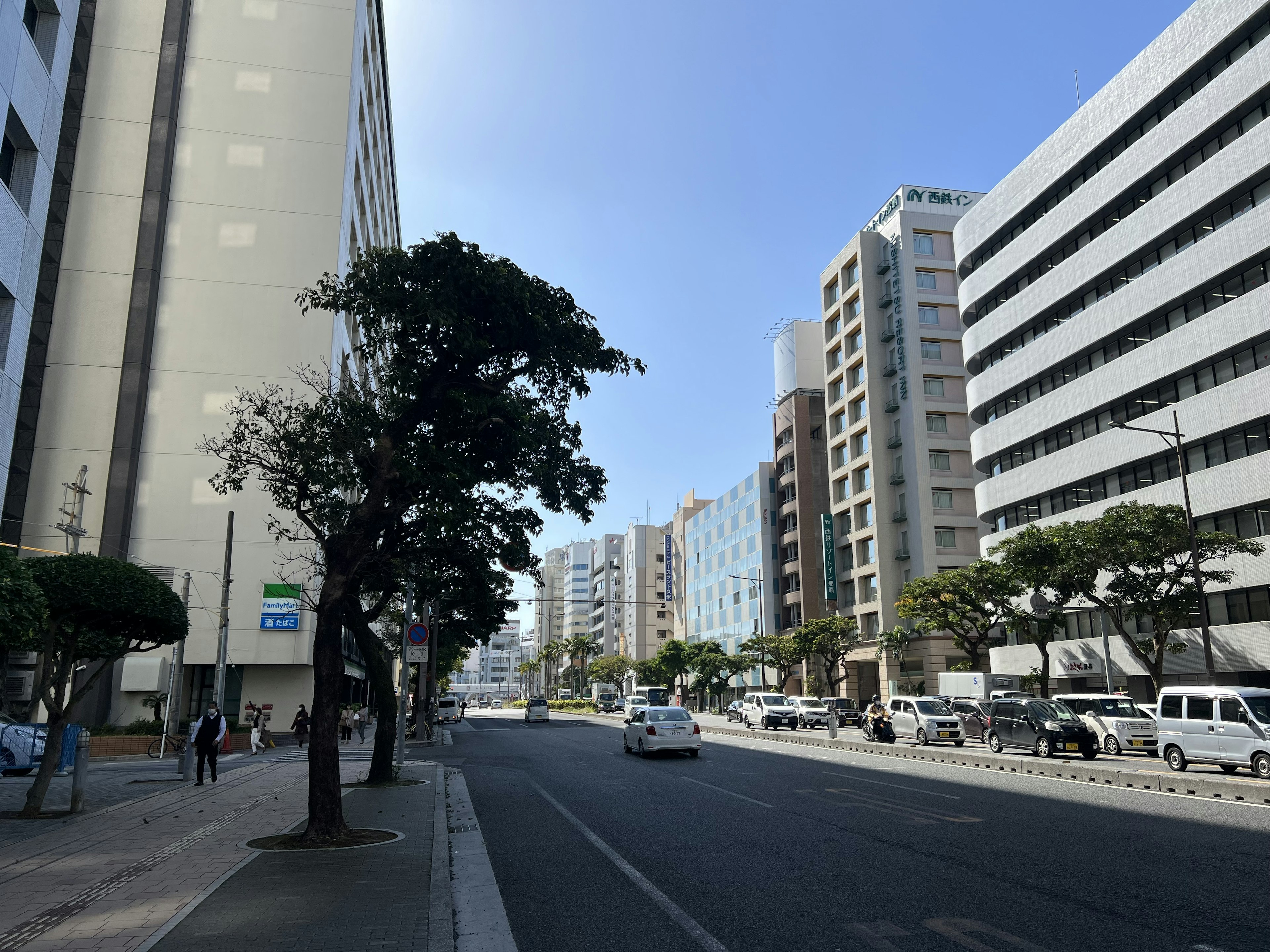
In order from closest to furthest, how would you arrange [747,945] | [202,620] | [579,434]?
[747,945] → [579,434] → [202,620]

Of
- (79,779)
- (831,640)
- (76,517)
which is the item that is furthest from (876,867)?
(831,640)

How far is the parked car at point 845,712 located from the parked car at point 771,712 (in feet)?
14.5

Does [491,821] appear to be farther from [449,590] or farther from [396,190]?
[396,190]

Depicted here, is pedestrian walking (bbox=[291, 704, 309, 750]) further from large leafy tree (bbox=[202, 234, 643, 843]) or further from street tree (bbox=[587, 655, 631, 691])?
street tree (bbox=[587, 655, 631, 691])

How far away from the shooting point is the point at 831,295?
72.6 m

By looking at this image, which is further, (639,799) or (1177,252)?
(1177,252)

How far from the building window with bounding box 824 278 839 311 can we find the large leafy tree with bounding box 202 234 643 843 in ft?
203

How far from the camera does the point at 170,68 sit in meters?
39.3

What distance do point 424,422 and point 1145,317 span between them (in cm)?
3888

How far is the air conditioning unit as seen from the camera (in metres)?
33.0

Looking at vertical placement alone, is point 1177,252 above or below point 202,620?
above

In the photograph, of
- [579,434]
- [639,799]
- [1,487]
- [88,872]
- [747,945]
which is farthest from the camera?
[1,487]

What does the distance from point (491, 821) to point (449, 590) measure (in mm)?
4356

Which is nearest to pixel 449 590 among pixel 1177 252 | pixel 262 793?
pixel 262 793
